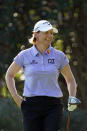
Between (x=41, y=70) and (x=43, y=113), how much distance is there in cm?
42

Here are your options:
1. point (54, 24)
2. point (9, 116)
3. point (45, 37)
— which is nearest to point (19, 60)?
point (45, 37)

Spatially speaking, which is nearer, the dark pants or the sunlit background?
the dark pants

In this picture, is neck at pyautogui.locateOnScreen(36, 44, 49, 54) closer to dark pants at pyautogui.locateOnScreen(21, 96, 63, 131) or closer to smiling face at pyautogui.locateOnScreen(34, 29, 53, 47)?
smiling face at pyautogui.locateOnScreen(34, 29, 53, 47)

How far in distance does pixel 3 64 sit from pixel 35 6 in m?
1.42

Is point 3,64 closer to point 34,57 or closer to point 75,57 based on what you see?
point 75,57

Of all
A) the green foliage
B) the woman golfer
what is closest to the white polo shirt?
the woman golfer

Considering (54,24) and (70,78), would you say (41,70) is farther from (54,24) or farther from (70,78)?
(54,24)

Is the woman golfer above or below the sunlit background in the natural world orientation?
below

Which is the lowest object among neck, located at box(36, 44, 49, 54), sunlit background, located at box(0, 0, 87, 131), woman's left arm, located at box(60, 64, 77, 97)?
woman's left arm, located at box(60, 64, 77, 97)

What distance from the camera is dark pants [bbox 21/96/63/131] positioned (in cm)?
527

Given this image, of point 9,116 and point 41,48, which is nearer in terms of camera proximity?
point 41,48

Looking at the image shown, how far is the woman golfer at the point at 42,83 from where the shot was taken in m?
5.28

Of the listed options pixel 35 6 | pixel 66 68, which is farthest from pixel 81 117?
pixel 35 6

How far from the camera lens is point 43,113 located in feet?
17.4
